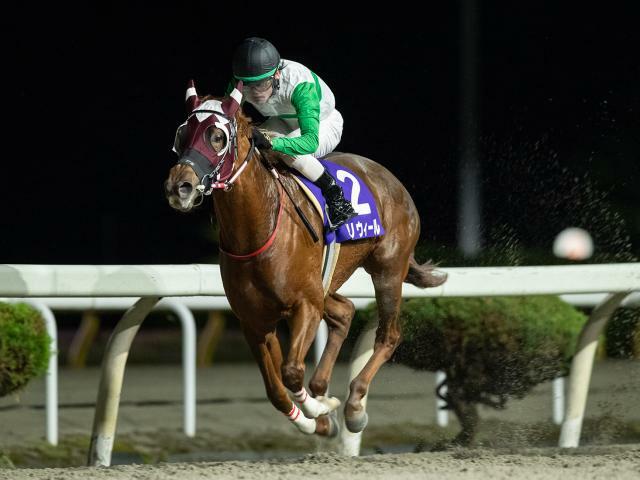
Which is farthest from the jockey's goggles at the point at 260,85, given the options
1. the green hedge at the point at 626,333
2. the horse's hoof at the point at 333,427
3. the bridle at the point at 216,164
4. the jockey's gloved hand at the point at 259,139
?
the green hedge at the point at 626,333

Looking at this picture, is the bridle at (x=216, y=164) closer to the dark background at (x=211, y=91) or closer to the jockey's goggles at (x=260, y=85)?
the jockey's goggles at (x=260, y=85)

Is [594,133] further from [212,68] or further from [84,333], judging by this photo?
[84,333]

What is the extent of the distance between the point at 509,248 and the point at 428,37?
27.3 ft

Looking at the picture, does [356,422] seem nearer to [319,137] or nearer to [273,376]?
[273,376]

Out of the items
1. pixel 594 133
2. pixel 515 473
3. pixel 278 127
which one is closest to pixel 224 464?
pixel 515 473

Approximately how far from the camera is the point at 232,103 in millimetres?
3938

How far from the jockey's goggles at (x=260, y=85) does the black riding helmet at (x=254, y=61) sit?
0.08ft

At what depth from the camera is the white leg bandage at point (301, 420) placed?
429 cm

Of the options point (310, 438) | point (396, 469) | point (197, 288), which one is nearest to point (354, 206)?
point (197, 288)

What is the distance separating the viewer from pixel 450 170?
12.4m

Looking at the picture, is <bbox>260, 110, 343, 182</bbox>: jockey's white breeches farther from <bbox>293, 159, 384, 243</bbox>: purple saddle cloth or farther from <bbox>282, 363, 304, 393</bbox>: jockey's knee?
<bbox>282, 363, 304, 393</bbox>: jockey's knee

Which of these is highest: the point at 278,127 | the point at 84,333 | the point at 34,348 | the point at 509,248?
the point at 278,127

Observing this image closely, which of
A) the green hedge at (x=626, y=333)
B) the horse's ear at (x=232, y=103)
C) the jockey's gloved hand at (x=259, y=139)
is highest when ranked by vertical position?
the horse's ear at (x=232, y=103)

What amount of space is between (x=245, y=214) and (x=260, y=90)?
50cm
